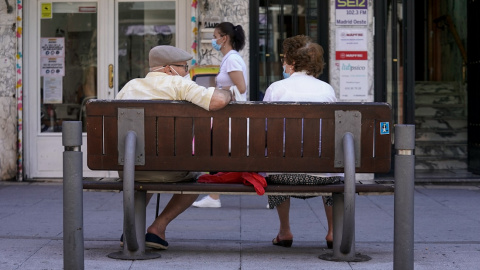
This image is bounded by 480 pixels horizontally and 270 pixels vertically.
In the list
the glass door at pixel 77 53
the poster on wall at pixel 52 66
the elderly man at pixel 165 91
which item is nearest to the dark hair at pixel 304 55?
the elderly man at pixel 165 91

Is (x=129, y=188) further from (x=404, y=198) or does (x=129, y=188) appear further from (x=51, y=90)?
(x=51, y=90)

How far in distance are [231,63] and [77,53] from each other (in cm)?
349

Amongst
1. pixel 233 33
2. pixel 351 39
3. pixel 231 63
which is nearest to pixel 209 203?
pixel 231 63

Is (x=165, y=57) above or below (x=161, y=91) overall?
above

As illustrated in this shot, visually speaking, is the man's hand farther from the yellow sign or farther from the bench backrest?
the yellow sign

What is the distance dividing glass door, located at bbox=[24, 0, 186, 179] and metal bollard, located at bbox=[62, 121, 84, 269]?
604cm

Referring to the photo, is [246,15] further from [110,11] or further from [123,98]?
[123,98]

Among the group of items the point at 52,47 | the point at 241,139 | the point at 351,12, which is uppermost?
the point at 351,12

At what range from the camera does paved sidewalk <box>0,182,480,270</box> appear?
525 cm

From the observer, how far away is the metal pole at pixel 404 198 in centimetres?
435

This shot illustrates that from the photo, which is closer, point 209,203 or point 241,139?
point 241,139

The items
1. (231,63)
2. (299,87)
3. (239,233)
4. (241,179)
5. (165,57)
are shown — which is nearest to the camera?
(241,179)

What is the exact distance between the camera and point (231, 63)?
304 inches

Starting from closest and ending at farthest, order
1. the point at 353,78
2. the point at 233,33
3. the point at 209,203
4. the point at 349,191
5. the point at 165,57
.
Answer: the point at 349,191 → the point at 165,57 → the point at 233,33 → the point at 209,203 → the point at 353,78
